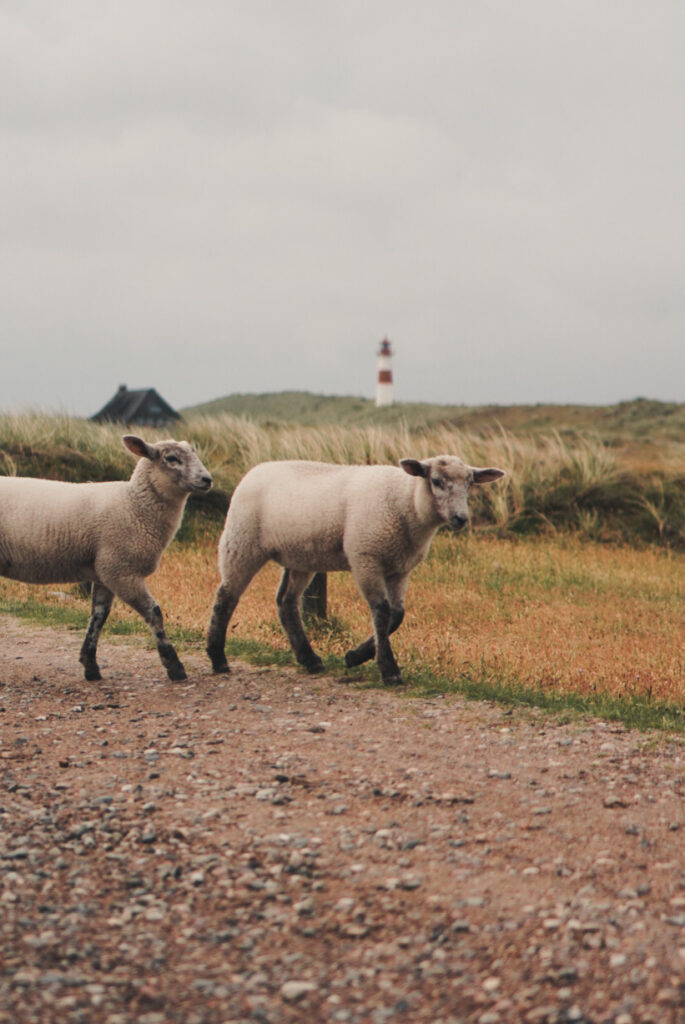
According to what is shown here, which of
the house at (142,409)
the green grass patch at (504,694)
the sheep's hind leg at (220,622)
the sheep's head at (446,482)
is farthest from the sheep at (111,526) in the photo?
the house at (142,409)

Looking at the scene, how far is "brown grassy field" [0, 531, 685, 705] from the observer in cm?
873

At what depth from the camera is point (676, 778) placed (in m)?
5.96

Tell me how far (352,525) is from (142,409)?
34641 mm

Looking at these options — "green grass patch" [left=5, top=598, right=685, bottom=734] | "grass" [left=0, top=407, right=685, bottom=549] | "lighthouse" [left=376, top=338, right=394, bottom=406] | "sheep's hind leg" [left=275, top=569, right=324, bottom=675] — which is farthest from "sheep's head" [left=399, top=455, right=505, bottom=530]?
"lighthouse" [left=376, top=338, right=394, bottom=406]

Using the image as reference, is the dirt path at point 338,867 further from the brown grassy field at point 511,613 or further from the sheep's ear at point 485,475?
the sheep's ear at point 485,475

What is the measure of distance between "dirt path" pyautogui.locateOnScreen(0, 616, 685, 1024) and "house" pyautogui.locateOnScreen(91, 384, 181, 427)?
34540mm

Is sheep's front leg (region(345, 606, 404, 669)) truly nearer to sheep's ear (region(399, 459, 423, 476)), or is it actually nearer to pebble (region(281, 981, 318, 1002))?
sheep's ear (region(399, 459, 423, 476))

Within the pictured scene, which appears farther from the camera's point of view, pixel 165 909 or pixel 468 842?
pixel 468 842

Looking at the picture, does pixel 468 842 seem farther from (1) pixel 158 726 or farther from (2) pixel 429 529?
(2) pixel 429 529

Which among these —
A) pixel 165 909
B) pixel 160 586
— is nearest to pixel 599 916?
pixel 165 909

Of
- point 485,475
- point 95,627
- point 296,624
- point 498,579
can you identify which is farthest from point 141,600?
point 498,579

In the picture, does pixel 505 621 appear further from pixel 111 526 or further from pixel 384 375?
pixel 384 375

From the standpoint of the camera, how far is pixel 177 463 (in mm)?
8070

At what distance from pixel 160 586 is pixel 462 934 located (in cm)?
963
